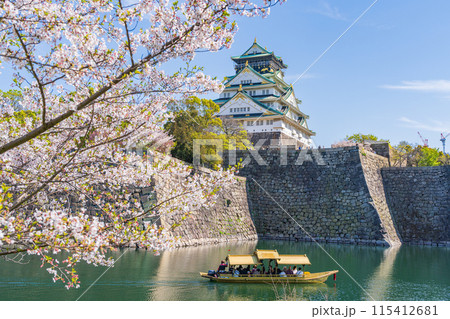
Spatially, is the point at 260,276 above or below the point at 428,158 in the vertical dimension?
below

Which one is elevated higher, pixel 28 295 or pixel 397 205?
pixel 397 205

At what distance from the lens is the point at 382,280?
11844mm

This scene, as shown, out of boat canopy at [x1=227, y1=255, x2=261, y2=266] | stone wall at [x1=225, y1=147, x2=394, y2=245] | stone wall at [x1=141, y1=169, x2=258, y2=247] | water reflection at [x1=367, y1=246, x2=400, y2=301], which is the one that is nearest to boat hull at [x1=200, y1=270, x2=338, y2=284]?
boat canopy at [x1=227, y1=255, x2=261, y2=266]

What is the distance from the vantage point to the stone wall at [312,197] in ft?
72.1

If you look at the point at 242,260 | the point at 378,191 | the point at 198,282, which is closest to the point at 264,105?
the point at 378,191

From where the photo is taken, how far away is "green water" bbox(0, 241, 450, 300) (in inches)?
359

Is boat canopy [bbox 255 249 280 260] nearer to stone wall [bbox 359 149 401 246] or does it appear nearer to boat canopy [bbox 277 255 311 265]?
boat canopy [bbox 277 255 311 265]

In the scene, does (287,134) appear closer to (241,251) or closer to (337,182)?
(337,182)

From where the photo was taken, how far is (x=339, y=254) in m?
17.3

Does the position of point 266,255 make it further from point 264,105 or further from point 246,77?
point 246,77

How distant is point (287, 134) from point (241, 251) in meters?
21.8

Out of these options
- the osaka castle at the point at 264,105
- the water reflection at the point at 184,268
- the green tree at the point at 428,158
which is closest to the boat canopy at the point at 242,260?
the water reflection at the point at 184,268

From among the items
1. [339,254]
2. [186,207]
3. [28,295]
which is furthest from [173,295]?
[339,254]

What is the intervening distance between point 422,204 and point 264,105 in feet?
57.4
